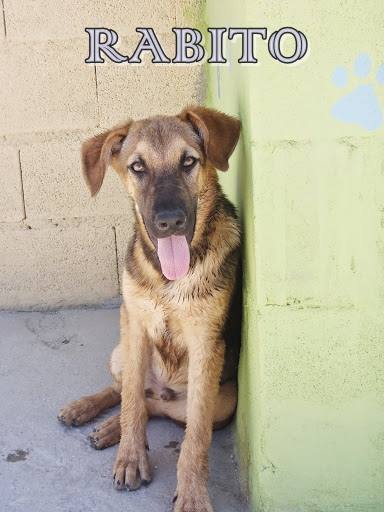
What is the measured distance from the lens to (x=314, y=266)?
2.35 meters

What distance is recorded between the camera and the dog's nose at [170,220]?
2.64 metres

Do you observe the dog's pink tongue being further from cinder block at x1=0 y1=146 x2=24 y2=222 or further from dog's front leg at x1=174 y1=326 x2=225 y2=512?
cinder block at x1=0 y1=146 x2=24 y2=222

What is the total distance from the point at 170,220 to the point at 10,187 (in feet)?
7.16

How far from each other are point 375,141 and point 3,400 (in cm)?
242

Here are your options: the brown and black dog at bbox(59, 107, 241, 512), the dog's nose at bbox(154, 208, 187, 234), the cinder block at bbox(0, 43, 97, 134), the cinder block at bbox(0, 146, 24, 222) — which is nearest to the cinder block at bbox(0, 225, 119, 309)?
the cinder block at bbox(0, 146, 24, 222)

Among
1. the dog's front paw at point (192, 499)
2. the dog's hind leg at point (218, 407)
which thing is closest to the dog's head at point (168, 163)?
the dog's hind leg at point (218, 407)

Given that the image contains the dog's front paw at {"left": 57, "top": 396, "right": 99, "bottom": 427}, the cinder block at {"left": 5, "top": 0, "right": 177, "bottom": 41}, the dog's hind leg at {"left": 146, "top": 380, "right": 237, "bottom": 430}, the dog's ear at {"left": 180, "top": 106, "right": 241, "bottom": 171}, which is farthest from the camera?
the cinder block at {"left": 5, "top": 0, "right": 177, "bottom": 41}

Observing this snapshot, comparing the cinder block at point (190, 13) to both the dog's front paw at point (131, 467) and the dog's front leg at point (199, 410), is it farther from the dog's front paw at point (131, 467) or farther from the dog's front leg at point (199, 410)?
the dog's front paw at point (131, 467)

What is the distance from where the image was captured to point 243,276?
288cm

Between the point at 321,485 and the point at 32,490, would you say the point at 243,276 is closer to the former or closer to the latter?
the point at 321,485

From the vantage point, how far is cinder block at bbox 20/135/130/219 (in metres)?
4.43

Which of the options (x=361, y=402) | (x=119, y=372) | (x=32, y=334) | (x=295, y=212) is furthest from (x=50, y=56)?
(x=361, y=402)

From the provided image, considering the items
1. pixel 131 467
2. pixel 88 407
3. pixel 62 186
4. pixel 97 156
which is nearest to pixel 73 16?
pixel 62 186

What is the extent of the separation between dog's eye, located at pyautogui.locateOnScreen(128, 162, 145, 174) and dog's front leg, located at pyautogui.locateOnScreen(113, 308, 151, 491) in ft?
2.24
